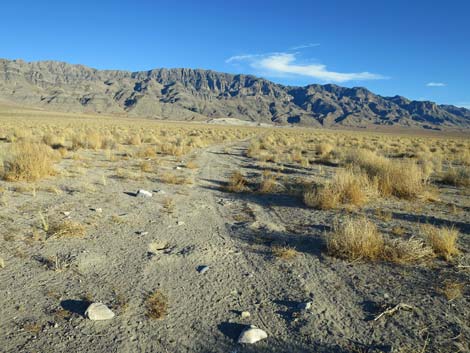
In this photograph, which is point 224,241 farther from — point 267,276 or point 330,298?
point 330,298

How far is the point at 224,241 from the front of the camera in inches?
228

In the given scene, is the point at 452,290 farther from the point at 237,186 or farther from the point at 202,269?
the point at 237,186

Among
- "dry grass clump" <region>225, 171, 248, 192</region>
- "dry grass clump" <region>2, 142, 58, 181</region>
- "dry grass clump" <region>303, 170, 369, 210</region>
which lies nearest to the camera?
"dry grass clump" <region>303, 170, 369, 210</region>

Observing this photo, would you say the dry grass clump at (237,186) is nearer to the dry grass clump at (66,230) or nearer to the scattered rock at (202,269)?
the dry grass clump at (66,230)

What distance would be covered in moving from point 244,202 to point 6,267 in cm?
526

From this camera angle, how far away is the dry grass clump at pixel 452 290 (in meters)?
3.99

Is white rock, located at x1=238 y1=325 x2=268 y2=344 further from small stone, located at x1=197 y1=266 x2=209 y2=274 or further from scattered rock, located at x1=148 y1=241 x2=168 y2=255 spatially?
scattered rock, located at x1=148 y1=241 x2=168 y2=255

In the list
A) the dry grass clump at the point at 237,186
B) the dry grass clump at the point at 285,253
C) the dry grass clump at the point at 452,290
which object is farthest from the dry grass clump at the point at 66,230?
the dry grass clump at the point at 452,290

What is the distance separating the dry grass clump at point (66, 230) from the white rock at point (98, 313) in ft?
7.77

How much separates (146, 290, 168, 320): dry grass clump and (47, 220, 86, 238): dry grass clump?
7.88 feet

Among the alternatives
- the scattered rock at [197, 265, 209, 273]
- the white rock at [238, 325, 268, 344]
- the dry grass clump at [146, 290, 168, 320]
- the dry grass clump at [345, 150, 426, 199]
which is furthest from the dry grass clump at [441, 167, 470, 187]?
the dry grass clump at [146, 290, 168, 320]

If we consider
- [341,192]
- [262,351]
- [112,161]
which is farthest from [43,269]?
[112,161]

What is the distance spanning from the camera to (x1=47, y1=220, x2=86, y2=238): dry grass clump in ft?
18.3

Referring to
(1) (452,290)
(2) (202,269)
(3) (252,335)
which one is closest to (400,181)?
(1) (452,290)
